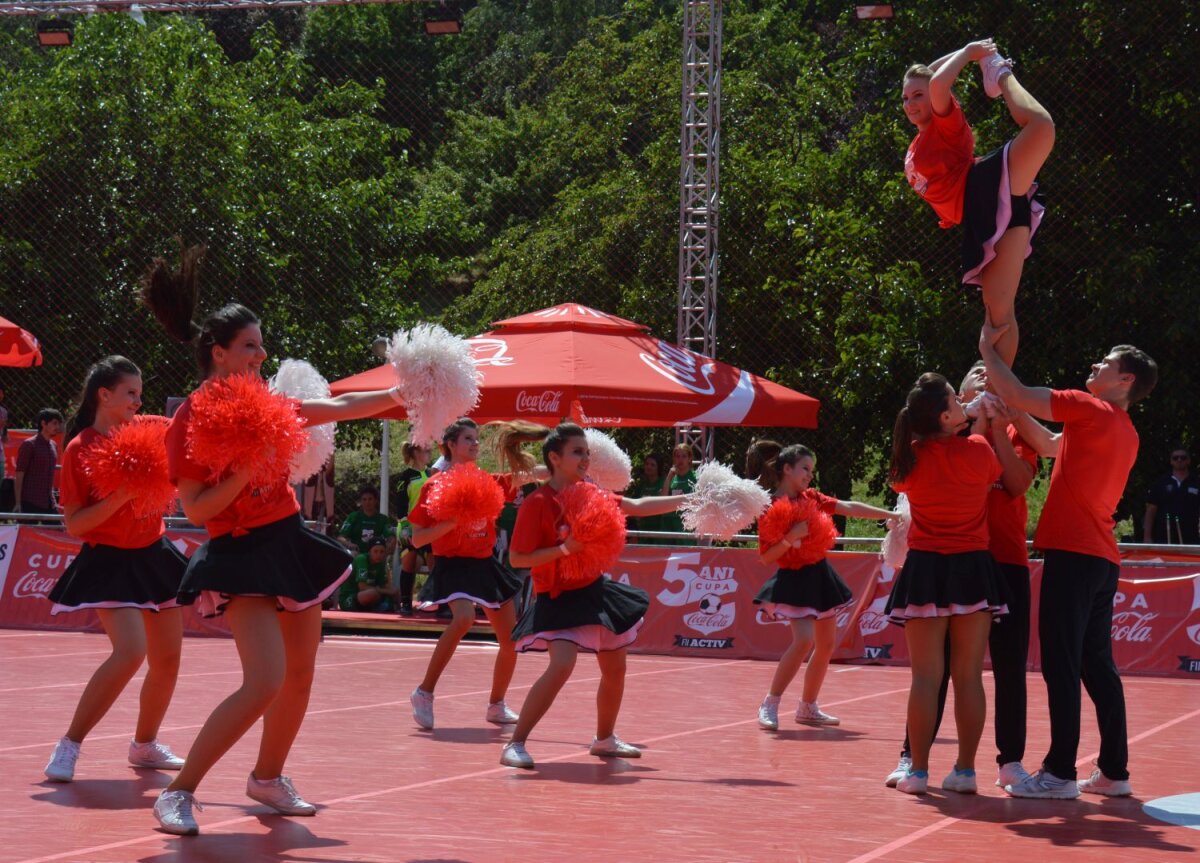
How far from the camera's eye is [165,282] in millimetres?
6008

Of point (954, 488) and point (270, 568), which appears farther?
point (954, 488)

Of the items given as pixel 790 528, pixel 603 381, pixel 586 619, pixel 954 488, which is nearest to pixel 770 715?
pixel 790 528

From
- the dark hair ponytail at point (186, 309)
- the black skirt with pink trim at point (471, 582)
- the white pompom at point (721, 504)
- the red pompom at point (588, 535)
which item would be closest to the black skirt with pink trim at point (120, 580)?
the dark hair ponytail at point (186, 309)

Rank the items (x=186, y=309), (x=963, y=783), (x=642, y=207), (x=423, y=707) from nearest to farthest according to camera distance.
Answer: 1. (x=186, y=309)
2. (x=963, y=783)
3. (x=423, y=707)
4. (x=642, y=207)

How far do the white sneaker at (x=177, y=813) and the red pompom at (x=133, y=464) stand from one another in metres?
1.64

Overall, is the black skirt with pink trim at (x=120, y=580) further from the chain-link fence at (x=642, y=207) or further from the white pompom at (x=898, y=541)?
the chain-link fence at (x=642, y=207)

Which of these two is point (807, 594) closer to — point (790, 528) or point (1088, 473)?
point (790, 528)

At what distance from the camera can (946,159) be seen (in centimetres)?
650

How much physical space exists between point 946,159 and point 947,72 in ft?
1.54

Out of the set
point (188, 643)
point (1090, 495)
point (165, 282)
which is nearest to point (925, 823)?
point (1090, 495)

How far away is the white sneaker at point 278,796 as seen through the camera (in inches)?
239

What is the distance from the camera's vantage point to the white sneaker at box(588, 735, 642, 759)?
7.99 meters

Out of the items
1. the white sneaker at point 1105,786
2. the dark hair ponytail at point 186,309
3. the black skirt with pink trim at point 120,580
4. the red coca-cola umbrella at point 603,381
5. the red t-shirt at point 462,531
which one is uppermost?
the red coca-cola umbrella at point 603,381

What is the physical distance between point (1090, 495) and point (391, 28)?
40.3m
